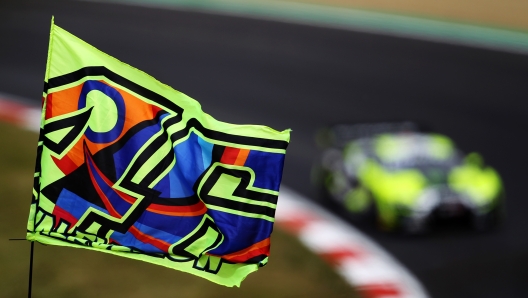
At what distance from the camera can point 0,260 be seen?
8602mm

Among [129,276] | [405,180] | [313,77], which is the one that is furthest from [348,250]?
[313,77]

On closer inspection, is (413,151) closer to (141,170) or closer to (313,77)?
(141,170)

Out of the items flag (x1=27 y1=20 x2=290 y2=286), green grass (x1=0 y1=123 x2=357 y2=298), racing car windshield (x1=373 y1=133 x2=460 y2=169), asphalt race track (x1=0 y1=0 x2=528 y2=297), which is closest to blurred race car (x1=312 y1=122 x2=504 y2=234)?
racing car windshield (x1=373 y1=133 x2=460 y2=169)

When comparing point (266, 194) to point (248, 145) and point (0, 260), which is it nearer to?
point (248, 145)

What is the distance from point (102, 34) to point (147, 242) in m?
13.2

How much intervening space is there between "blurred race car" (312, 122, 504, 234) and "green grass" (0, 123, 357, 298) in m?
1.17

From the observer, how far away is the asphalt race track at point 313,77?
38.6 ft

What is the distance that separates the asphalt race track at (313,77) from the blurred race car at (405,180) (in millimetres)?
305

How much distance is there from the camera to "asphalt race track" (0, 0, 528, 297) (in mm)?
11773

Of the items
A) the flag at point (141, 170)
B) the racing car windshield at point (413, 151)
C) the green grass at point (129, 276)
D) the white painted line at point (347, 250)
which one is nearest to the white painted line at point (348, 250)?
the white painted line at point (347, 250)

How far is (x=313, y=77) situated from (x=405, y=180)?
22.0 feet

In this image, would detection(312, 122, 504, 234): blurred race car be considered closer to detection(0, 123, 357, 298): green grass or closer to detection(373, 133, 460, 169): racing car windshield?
detection(373, 133, 460, 169): racing car windshield

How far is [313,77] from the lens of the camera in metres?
16.2

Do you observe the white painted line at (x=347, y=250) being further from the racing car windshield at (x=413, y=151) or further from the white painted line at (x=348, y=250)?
the racing car windshield at (x=413, y=151)
